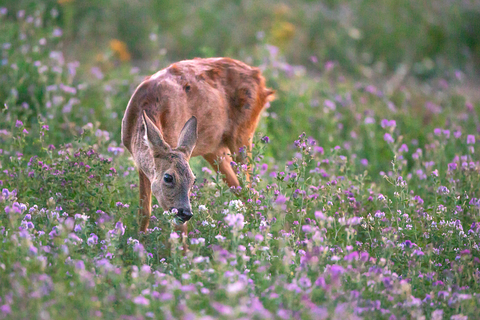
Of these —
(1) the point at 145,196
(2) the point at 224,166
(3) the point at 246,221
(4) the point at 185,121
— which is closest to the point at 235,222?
(3) the point at 246,221

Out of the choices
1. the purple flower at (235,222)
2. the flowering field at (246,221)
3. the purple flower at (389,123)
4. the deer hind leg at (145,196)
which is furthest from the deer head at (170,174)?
the purple flower at (389,123)

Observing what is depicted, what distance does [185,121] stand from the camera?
6152 millimetres

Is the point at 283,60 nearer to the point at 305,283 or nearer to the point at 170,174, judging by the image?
the point at 170,174

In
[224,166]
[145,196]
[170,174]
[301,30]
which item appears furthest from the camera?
[301,30]

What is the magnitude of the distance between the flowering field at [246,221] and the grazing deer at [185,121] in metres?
0.28

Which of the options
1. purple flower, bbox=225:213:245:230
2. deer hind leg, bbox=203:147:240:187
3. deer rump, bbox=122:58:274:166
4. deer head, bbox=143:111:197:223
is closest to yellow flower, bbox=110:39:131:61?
deer rump, bbox=122:58:274:166

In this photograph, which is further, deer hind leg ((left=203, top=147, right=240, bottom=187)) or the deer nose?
deer hind leg ((left=203, top=147, right=240, bottom=187))

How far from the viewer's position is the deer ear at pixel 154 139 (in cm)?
514

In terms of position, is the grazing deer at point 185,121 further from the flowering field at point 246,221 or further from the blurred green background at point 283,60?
the blurred green background at point 283,60

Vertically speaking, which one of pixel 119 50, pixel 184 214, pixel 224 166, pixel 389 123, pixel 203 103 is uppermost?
pixel 203 103

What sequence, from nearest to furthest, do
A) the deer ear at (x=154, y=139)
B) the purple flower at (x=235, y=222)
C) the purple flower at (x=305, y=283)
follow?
1. the purple flower at (x=305, y=283)
2. the purple flower at (x=235, y=222)
3. the deer ear at (x=154, y=139)

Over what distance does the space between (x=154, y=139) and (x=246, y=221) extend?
108 cm

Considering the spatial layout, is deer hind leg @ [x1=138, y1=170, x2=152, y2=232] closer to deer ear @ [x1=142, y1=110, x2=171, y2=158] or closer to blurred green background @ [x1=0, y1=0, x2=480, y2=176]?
deer ear @ [x1=142, y1=110, x2=171, y2=158]

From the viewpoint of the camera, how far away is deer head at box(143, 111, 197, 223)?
16.5 feet
